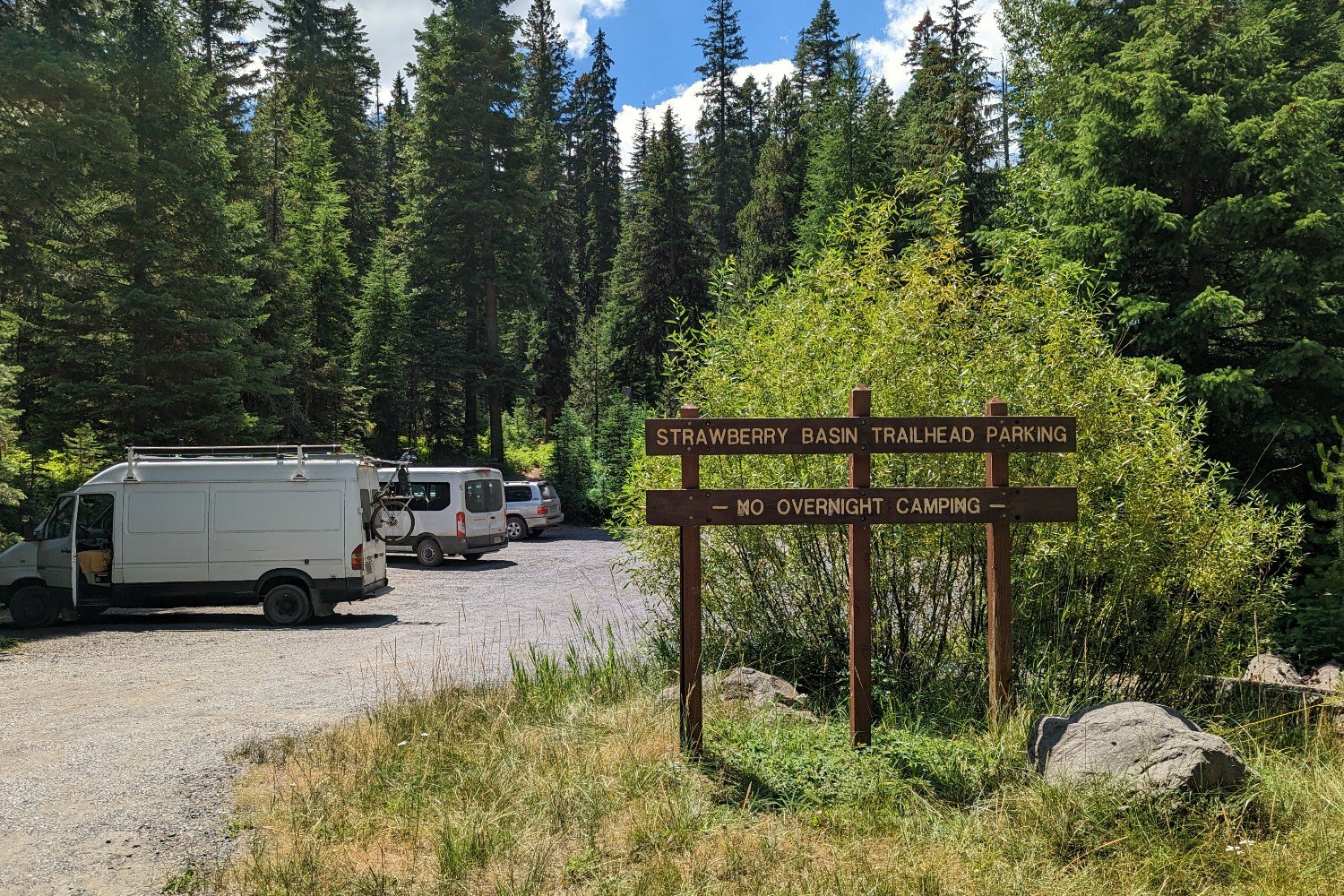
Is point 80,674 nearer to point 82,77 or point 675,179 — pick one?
point 82,77

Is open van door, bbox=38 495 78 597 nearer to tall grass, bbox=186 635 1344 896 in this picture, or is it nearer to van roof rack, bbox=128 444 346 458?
van roof rack, bbox=128 444 346 458

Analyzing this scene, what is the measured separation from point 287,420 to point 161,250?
9680 mm

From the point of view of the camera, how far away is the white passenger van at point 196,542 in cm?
1330

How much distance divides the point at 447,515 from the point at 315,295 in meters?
17.8

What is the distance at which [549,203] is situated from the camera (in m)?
41.0

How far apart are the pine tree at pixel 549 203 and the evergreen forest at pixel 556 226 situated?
0.92 feet

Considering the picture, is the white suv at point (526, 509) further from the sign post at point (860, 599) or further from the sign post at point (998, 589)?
the sign post at point (998, 589)

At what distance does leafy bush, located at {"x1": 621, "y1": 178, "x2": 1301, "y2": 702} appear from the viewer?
695 centimetres

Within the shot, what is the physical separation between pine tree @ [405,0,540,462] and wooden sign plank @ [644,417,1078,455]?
2927cm

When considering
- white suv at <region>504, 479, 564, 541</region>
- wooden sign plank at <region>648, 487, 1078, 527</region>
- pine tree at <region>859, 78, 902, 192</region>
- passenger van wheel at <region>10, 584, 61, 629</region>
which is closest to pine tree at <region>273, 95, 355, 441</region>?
white suv at <region>504, 479, 564, 541</region>

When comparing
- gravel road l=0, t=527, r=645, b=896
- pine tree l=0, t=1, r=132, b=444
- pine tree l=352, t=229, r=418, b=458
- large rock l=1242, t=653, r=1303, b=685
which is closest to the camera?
gravel road l=0, t=527, r=645, b=896

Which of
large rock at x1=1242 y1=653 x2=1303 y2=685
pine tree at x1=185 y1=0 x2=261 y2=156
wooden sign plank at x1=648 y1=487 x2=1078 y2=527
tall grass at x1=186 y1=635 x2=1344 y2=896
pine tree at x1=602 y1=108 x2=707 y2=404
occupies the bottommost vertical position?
large rock at x1=1242 y1=653 x2=1303 y2=685

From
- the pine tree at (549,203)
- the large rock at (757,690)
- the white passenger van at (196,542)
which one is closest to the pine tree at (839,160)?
the pine tree at (549,203)

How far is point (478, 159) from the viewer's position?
35.0 metres
